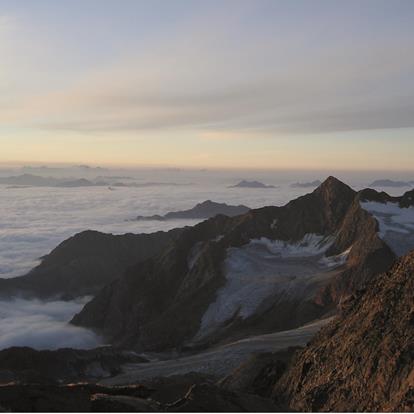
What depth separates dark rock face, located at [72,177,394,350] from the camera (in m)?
77.4

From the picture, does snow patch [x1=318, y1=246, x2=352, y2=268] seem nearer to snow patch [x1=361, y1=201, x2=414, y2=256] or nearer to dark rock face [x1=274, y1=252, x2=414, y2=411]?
snow patch [x1=361, y1=201, x2=414, y2=256]

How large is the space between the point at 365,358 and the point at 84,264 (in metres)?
145

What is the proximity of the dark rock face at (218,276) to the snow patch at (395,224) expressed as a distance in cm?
184

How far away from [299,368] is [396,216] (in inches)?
2667

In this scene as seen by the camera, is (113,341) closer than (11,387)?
No

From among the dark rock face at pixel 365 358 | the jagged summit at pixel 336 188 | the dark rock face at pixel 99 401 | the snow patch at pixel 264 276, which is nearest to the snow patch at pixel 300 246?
the snow patch at pixel 264 276

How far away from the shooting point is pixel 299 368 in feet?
107

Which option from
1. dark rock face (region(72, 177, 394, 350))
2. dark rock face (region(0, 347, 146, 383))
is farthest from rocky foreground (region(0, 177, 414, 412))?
dark rock face (region(72, 177, 394, 350))

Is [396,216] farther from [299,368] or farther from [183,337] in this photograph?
[299,368]

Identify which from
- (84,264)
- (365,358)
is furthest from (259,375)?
(84,264)

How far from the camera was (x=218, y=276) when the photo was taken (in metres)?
93.9

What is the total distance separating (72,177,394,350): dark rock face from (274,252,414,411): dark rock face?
133ft

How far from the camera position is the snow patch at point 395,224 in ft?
273

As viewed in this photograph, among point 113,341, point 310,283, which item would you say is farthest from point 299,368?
point 113,341
